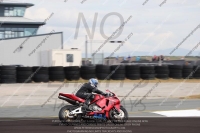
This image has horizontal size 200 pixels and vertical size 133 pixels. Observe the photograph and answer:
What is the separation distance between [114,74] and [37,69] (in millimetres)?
4609

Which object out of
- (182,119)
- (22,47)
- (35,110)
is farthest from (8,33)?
(182,119)

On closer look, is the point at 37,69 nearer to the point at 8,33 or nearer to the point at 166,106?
the point at 166,106

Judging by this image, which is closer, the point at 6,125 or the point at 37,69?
the point at 6,125

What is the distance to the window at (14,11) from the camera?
5806cm

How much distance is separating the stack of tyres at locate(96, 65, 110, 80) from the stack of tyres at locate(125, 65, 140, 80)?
1183 millimetres

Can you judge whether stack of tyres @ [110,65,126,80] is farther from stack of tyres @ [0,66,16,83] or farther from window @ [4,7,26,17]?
window @ [4,7,26,17]

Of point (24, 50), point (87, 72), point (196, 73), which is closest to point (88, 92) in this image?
point (87, 72)

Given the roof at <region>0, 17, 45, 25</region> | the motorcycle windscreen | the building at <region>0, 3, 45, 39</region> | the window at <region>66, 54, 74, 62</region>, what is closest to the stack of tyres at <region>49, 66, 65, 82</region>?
the window at <region>66, 54, 74, 62</region>

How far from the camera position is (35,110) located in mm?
17391

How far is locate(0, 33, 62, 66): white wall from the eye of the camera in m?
39.8

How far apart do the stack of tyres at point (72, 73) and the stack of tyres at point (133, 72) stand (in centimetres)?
300

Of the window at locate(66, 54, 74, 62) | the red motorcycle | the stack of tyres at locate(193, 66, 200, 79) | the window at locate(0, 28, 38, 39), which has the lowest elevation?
the stack of tyres at locate(193, 66, 200, 79)

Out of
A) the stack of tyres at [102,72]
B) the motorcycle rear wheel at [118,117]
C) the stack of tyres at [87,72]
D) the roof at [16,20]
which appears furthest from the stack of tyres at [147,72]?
the roof at [16,20]

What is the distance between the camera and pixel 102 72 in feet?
97.9
